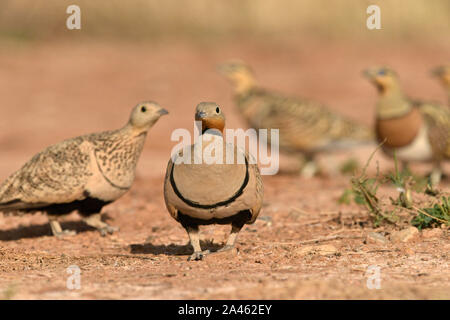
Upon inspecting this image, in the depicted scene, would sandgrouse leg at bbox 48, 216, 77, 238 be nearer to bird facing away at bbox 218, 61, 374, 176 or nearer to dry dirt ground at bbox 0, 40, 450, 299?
dry dirt ground at bbox 0, 40, 450, 299

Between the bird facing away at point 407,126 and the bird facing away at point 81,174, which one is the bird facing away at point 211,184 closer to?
the bird facing away at point 81,174

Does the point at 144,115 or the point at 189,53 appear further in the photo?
the point at 189,53

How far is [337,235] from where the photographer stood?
5168 millimetres

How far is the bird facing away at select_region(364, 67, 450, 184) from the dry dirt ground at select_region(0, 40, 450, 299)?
81 centimetres

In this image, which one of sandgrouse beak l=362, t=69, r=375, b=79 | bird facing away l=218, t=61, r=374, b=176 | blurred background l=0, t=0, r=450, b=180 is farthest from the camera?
blurred background l=0, t=0, r=450, b=180

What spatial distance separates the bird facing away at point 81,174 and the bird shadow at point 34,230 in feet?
1.45

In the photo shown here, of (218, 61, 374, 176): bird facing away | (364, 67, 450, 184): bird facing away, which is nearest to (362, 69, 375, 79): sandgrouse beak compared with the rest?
(364, 67, 450, 184): bird facing away

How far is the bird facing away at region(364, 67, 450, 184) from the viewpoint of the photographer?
8.25 meters

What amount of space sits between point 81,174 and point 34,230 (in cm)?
126

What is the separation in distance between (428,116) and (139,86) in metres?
9.93

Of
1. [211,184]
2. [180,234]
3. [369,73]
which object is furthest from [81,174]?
[369,73]

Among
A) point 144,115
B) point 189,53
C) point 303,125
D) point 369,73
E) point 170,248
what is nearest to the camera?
point 170,248

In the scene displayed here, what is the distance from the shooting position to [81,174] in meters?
5.46

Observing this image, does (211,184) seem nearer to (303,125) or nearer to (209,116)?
(209,116)
